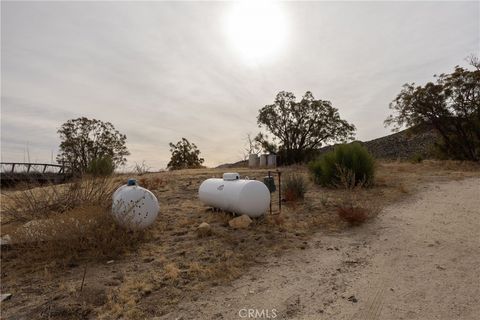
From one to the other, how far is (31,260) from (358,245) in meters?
5.66

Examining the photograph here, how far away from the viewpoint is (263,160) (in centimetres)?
2545

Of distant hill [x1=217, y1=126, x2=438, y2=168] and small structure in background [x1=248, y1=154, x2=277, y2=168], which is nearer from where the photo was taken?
small structure in background [x1=248, y1=154, x2=277, y2=168]

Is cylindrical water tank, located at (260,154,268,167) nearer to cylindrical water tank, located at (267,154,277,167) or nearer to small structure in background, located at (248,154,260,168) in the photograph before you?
cylindrical water tank, located at (267,154,277,167)

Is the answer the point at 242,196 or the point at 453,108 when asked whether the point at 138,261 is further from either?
the point at 453,108

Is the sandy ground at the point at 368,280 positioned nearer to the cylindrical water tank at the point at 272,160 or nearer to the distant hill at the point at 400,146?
the cylindrical water tank at the point at 272,160

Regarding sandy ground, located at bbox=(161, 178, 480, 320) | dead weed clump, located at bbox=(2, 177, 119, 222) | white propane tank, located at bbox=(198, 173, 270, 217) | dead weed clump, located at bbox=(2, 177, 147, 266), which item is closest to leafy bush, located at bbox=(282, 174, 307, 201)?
white propane tank, located at bbox=(198, 173, 270, 217)

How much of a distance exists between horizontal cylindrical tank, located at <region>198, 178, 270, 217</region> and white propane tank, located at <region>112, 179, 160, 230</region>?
1593 mm

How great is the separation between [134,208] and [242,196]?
7.28 ft

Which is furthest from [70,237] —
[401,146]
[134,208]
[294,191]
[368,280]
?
[401,146]

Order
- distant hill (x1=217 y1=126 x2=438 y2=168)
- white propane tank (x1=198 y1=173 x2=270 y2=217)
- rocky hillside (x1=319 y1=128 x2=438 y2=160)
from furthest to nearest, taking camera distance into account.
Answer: rocky hillside (x1=319 y1=128 x2=438 y2=160) → distant hill (x1=217 y1=126 x2=438 y2=168) → white propane tank (x1=198 y1=173 x2=270 y2=217)

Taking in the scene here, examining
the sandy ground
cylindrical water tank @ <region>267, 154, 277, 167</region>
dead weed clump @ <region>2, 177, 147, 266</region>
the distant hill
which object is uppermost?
the distant hill

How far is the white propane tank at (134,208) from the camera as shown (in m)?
6.01

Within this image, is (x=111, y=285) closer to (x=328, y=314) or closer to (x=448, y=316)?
(x=328, y=314)

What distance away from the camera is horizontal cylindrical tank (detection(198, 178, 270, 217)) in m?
6.81
